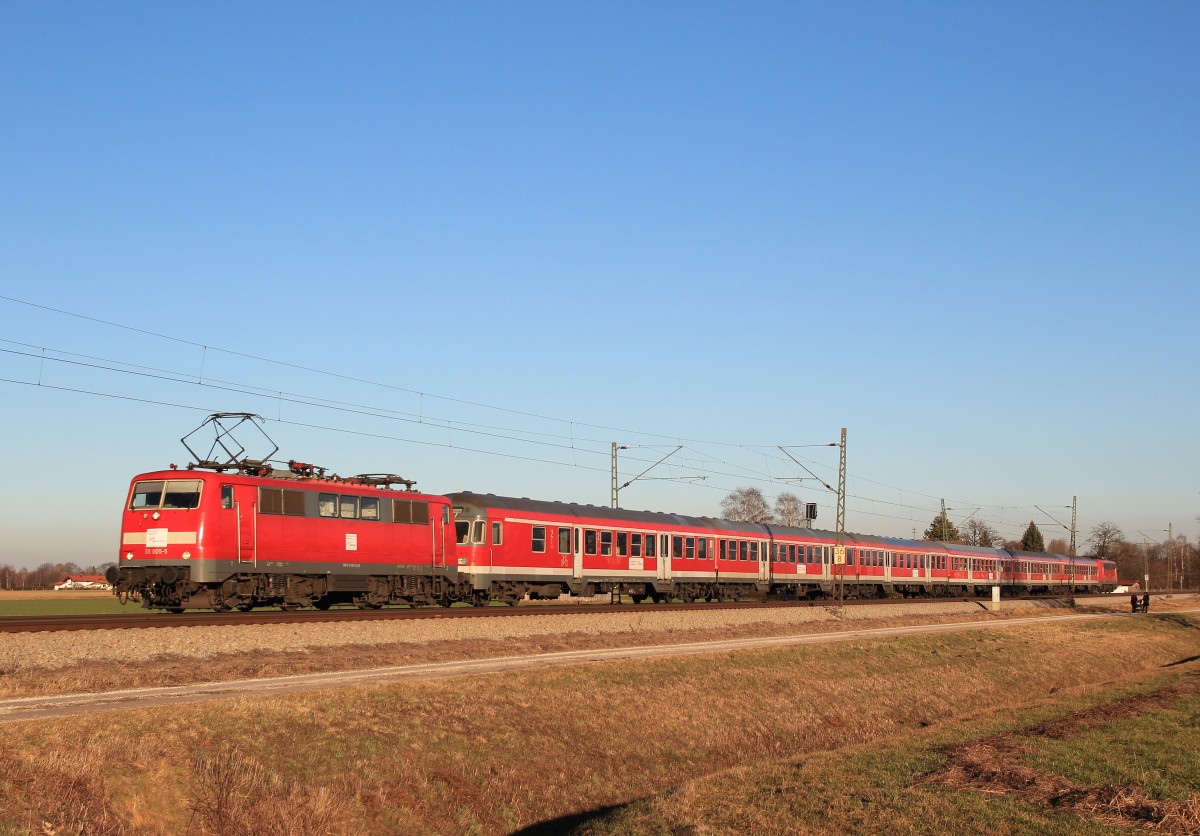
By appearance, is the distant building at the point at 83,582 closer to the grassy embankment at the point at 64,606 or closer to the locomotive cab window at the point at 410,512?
the grassy embankment at the point at 64,606

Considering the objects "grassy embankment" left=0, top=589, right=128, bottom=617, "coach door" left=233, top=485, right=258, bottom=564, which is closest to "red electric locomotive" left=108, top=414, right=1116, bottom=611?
"coach door" left=233, top=485, right=258, bottom=564

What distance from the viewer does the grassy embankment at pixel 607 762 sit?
13.9 metres

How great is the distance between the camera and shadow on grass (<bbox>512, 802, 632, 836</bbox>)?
1683cm

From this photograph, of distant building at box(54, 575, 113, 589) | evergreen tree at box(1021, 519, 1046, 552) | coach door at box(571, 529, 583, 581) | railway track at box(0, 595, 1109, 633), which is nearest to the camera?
railway track at box(0, 595, 1109, 633)

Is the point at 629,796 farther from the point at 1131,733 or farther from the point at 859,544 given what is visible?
the point at 859,544

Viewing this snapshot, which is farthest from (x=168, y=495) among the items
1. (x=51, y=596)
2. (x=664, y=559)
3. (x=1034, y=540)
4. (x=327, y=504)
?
(x=1034, y=540)

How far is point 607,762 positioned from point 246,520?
596 inches

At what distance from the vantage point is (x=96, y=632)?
76.9 feet

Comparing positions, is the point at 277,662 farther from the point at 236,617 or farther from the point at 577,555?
the point at 577,555

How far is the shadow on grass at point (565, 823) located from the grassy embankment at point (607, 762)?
6cm

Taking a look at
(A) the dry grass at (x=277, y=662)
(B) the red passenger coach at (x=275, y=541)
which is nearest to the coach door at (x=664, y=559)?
(A) the dry grass at (x=277, y=662)

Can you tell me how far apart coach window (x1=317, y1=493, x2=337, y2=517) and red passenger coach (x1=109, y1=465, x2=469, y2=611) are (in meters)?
0.03

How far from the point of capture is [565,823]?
1742 centimetres

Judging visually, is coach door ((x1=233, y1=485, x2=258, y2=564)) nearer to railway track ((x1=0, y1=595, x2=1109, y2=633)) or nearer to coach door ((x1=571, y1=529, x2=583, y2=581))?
railway track ((x1=0, y1=595, x2=1109, y2=633))
